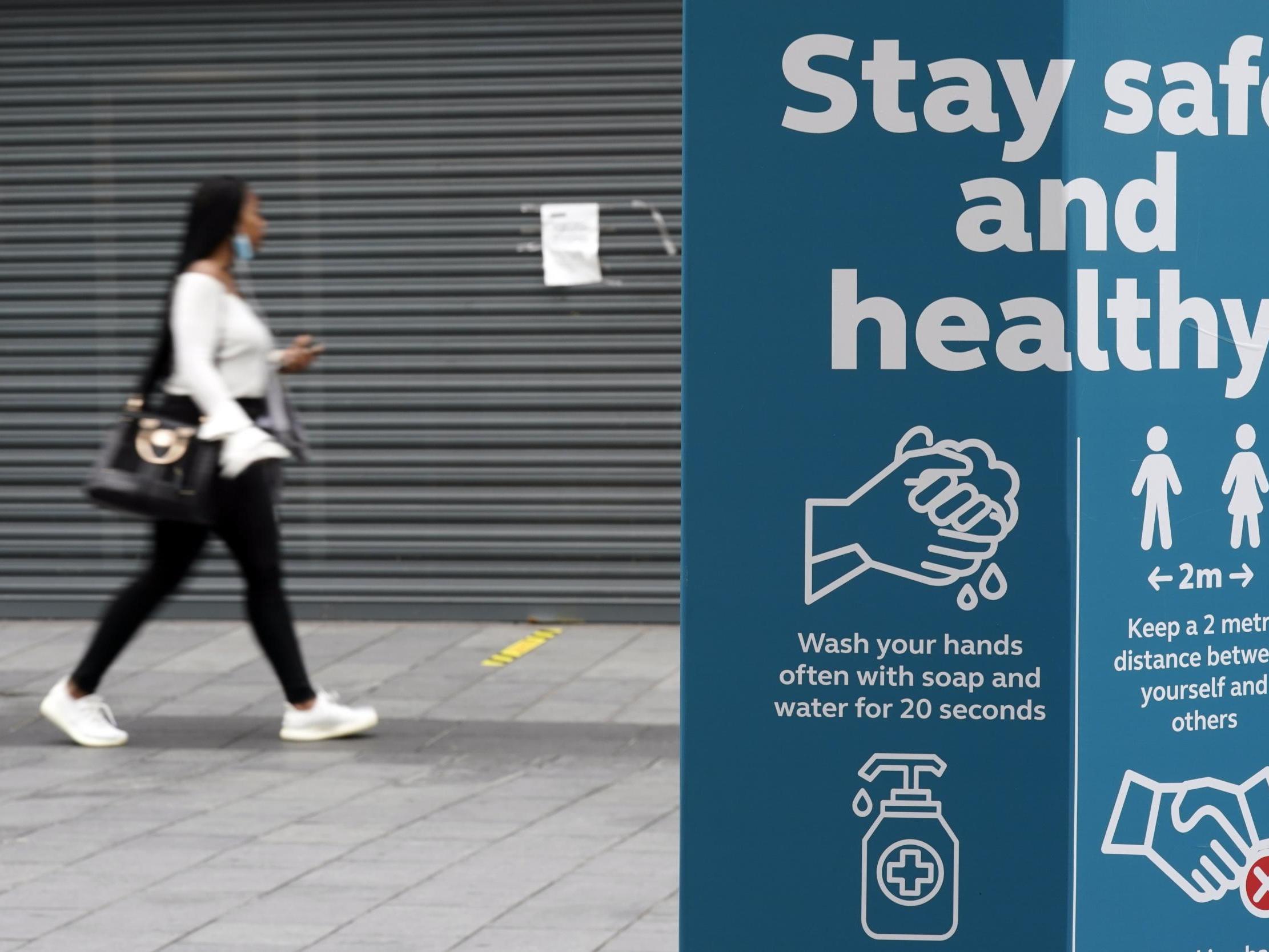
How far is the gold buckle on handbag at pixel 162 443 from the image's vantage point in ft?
22.9

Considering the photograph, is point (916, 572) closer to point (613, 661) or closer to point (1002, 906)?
point (1002, 906)

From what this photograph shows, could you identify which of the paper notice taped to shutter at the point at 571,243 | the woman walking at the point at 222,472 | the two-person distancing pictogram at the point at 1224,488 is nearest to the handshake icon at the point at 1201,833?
the two-person distancing pictogram at the point at 1224,488

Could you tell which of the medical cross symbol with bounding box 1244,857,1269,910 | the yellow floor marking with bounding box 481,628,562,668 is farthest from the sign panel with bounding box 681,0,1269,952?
the yellow floor marking with bounding box 481,628,562,668

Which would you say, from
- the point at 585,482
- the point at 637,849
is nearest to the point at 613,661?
the point at 585,482

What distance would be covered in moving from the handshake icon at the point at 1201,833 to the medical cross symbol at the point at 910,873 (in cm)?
22

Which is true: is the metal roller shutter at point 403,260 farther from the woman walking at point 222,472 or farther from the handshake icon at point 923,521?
the handshake icon at point 923,521

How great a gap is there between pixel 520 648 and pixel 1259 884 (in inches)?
266

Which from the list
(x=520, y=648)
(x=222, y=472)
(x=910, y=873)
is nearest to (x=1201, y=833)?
(x=910, y=873)

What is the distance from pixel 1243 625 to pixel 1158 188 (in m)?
0.57

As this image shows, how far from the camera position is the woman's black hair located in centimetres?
710

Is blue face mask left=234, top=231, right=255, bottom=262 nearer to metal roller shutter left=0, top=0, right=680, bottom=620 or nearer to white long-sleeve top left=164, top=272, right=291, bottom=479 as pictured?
white long-sleeve top left=164, top=272, right=291, bottom=479

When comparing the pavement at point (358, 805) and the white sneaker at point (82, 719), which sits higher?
the white sneaker at point (82, 719)

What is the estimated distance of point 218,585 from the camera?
10039mm

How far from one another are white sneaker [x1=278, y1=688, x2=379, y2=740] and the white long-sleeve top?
3.01ft
